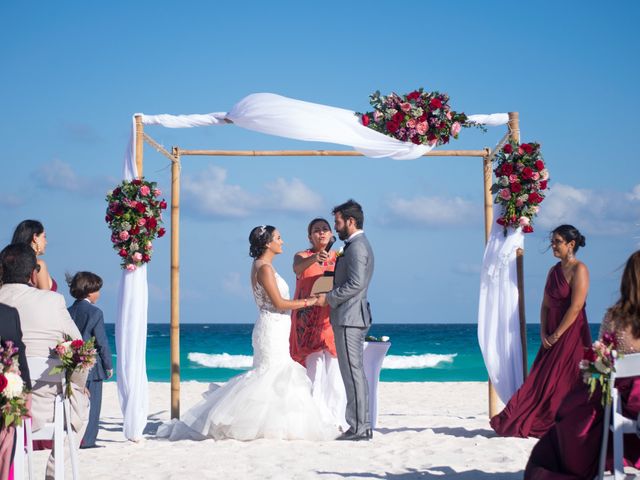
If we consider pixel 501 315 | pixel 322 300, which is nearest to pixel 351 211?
pixel 322 300

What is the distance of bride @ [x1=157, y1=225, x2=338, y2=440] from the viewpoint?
7.28 m

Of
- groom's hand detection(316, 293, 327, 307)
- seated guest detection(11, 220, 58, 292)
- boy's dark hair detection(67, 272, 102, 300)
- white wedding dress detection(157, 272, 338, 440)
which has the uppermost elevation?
seated guest detection(11, 220, 58, 292)

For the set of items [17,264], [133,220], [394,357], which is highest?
[133,220]

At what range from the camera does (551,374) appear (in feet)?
23.7

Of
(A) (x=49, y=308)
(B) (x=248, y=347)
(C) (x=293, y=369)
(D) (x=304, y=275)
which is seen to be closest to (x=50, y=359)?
(A) (x=49, y=308)

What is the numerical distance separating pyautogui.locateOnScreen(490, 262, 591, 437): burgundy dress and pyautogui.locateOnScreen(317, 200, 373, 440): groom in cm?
122

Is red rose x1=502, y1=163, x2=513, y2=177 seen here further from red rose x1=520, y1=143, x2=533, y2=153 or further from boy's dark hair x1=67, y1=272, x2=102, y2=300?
boy's dark hair x1=67, y1=272, x2=102, y2=300

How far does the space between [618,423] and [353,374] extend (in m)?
2.99

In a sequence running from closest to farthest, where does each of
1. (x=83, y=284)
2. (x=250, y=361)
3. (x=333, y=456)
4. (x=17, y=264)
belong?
(x=17, y=264)
(x=333, y=456)
(x=83, y=284)
(x=250, y=361)

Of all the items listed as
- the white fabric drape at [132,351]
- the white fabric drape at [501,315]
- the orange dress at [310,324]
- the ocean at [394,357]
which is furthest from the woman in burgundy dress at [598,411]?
the ocean at [394,357]

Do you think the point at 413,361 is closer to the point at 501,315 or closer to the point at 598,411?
the point at 501,315

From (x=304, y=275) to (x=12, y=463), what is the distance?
13.4 feet

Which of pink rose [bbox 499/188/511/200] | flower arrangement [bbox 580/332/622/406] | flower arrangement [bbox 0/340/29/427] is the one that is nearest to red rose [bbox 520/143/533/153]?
pink rose [bbox 499/188/511/200]

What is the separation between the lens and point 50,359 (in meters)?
4.76
